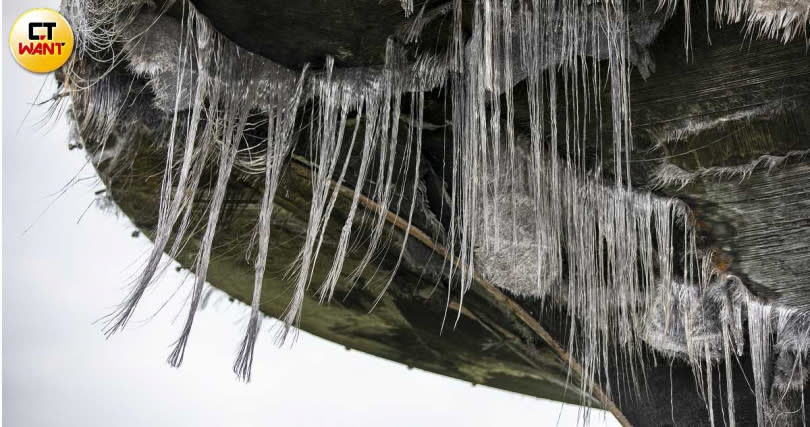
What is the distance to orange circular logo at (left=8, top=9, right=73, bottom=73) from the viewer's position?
2022 mm

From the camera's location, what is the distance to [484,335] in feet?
10.2

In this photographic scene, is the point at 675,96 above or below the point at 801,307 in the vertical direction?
above

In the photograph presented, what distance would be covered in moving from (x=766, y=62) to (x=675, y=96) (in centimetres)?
24

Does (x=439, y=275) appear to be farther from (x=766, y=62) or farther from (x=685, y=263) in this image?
(x=766, y=62)

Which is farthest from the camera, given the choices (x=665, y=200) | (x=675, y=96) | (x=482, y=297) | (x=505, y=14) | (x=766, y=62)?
(x=482, y=297)

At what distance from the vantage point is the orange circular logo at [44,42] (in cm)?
202

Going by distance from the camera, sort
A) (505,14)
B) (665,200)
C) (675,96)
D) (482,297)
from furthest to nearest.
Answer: (482,297) < (665,200) < (675,96) < (505,14)

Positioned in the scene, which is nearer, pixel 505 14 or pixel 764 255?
pixel 505 14

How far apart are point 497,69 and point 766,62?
68 cm

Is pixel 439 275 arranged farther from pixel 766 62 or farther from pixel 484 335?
pixel 766 62

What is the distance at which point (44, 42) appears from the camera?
211 centimetres

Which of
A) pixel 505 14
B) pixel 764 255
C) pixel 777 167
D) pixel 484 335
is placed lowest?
pixel 484 335

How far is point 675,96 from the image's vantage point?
7.21 feet

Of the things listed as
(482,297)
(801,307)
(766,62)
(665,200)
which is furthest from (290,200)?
(801,307)
